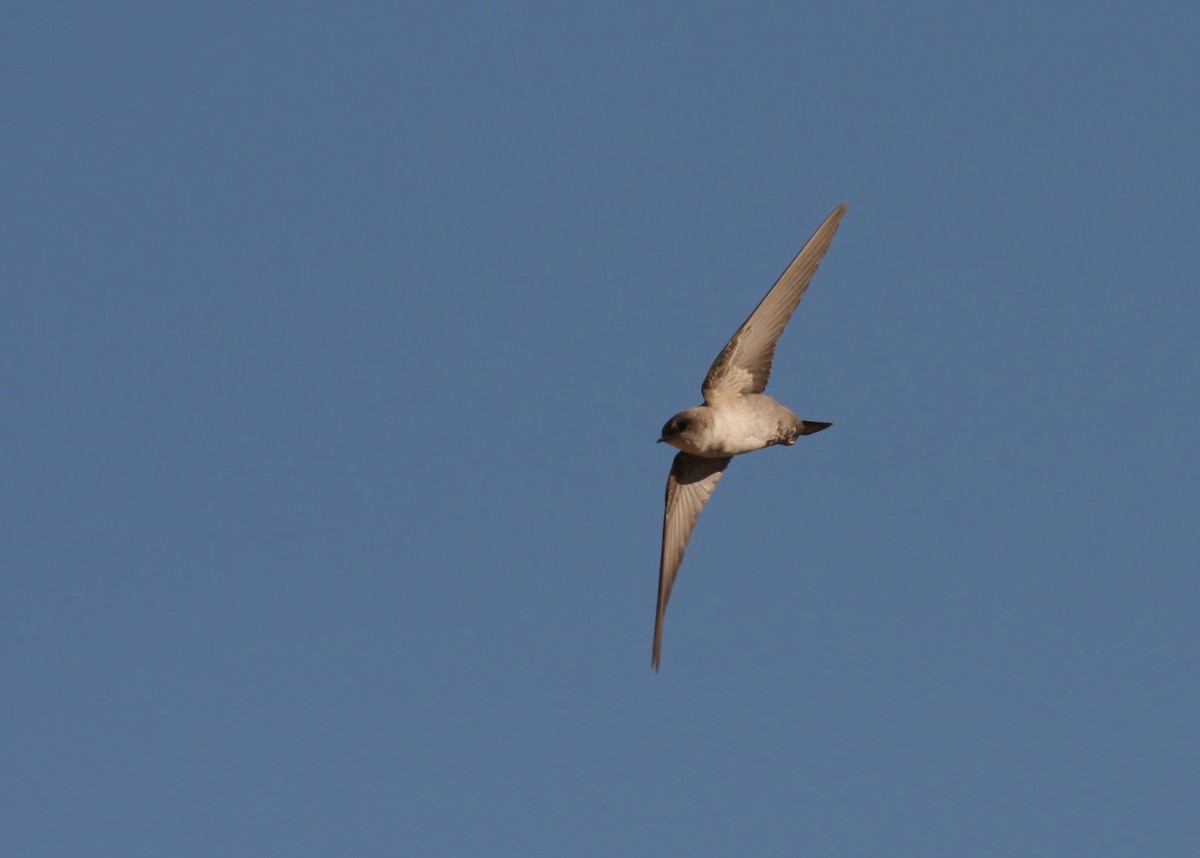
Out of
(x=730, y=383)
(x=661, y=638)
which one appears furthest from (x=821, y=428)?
(x=661, y=638)

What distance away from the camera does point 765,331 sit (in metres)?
21.0

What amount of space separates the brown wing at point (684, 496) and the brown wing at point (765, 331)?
4.25ft

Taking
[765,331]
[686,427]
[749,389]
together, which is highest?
[765,331]

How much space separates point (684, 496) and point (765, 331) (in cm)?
232

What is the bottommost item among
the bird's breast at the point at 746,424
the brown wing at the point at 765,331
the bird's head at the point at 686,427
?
the bird's head at the point at 686,427

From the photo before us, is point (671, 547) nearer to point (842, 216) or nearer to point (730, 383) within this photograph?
Result: point (730, 383)

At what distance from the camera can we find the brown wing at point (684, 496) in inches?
870

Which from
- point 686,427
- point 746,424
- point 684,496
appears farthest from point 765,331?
point 684,496

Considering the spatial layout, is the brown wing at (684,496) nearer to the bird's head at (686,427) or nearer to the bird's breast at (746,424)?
the bird's breast at (746,424)

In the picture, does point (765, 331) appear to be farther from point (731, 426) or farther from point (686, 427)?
point (686, 427)

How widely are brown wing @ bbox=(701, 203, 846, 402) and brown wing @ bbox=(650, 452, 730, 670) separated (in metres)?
1.30

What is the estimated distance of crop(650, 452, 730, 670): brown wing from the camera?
22094 mm

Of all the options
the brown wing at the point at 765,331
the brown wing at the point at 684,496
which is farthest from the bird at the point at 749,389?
the brown wing at the point at 684,496

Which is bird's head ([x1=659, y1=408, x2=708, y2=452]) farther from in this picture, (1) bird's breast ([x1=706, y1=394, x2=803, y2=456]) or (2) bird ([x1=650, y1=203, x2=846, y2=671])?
(1) bird's breast ([x1=706, y1=394, x2=803, y2=456])
